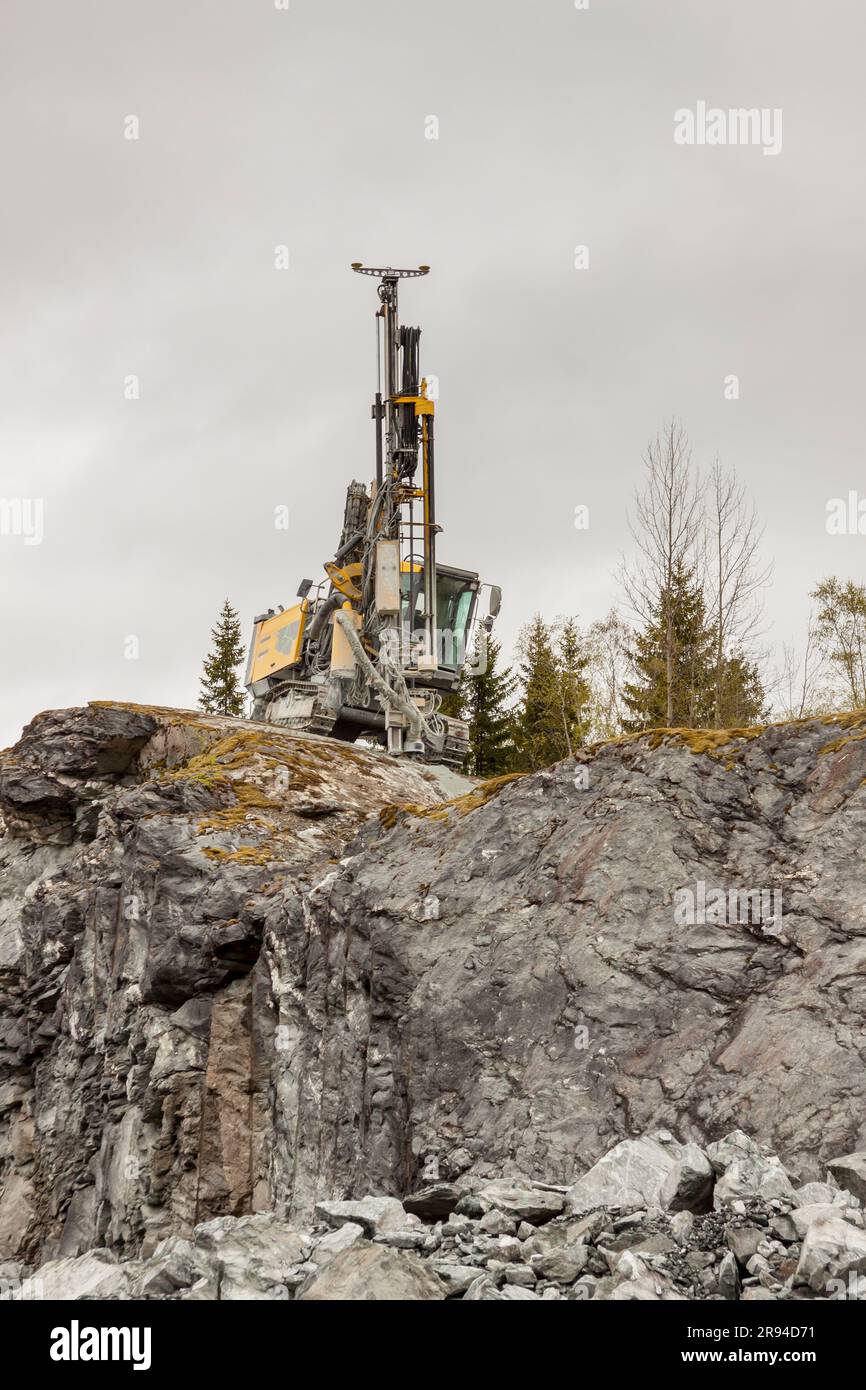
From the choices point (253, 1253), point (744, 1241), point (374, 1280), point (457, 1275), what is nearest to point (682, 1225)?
point (744, 1241)

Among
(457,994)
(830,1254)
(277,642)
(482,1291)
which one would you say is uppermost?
(277,642)

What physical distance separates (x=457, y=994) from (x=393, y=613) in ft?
55.9

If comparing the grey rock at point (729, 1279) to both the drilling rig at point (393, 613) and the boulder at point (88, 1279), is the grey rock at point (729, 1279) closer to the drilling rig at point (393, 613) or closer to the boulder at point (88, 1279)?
the boulder at point (88, 1279)

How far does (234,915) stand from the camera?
46.7ft

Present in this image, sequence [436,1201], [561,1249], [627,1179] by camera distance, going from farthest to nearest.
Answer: [436,1201]
[627,1179]
[561,1249]

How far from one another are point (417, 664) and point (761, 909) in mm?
18472

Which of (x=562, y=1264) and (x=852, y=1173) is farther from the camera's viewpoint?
(x=852, y=1173)

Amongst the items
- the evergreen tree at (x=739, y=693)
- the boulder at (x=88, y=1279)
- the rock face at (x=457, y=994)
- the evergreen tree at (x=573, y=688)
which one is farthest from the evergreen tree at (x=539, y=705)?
the boulder at (x=88, y=1279)

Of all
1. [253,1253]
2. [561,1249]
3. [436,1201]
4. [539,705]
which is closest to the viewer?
[561,1249]

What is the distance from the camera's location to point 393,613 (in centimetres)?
2695

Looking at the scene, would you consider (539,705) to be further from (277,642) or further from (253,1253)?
(253,1253)

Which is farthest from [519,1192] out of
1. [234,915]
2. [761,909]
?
[234,915]

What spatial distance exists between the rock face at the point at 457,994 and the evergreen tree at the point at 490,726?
27.3m
